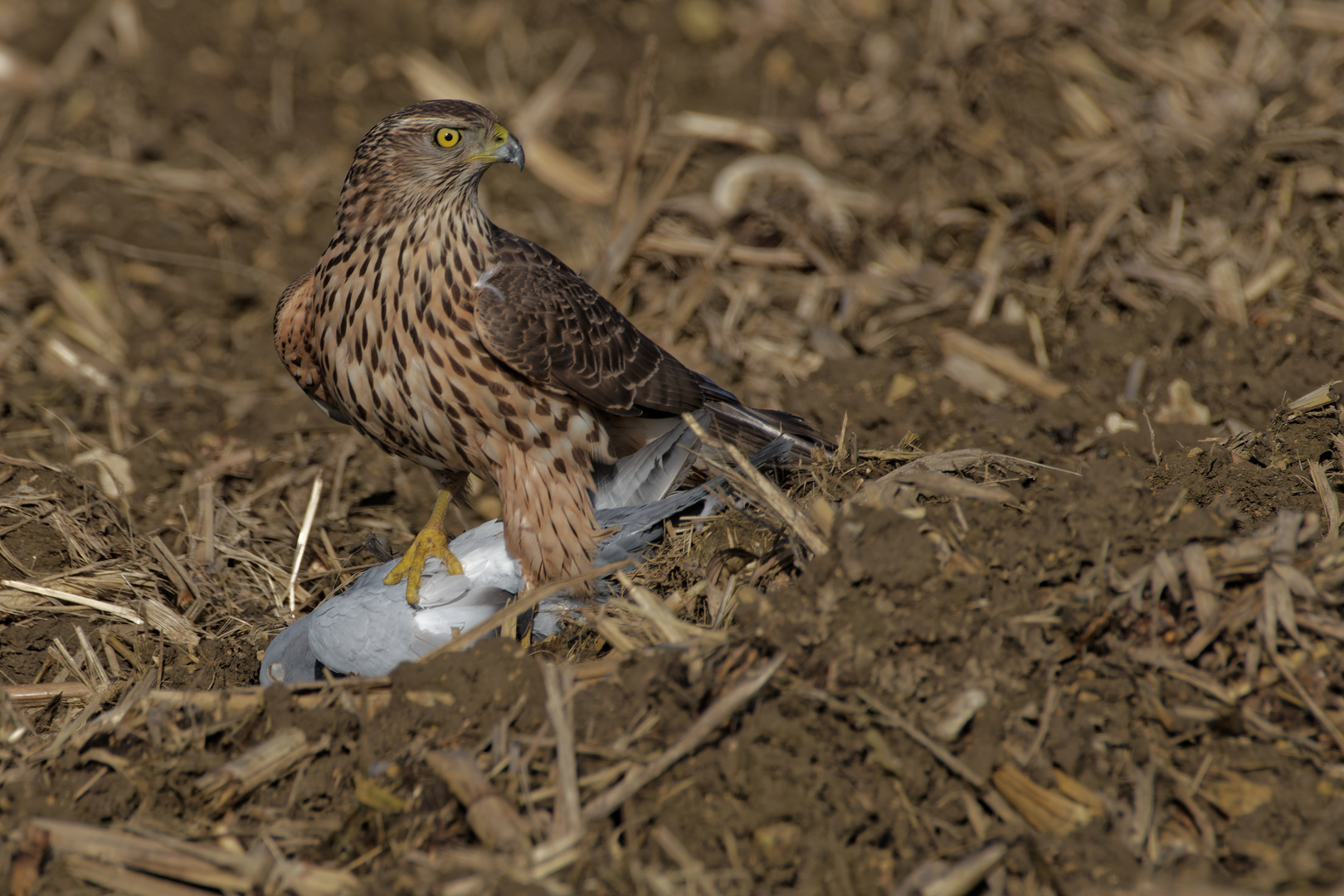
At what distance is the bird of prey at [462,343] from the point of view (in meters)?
4.06

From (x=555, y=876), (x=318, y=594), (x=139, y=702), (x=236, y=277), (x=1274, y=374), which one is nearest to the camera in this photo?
(x=555, y=876)

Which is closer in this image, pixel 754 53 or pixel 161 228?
pixel 161 228

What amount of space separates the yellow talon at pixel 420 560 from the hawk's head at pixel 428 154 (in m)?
1.23

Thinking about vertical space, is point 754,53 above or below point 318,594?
above

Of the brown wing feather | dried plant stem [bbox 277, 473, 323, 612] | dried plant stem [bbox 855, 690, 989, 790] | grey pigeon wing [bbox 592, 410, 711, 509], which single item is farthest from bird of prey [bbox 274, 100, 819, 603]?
dried plant stem [bbox 855, 690, 989, 790]

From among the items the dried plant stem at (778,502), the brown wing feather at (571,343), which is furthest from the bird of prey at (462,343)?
the dried plant stem at (778,502)

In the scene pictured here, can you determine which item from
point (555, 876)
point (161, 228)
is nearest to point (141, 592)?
point (555, 876)

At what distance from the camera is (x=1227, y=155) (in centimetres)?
658

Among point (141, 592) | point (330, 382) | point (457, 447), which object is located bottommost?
point (141, 592)

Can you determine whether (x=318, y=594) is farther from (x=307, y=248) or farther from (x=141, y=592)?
(x=307, y=248)

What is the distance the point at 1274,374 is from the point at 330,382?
4.08m

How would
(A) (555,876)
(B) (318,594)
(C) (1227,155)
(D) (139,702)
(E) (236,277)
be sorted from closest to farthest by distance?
(A) (555,876), (D) (139,702), (B) (318,594), (C) (1227,155), (E) (236,277)

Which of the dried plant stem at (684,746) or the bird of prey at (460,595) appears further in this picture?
→ the bird of prey at (460,595)

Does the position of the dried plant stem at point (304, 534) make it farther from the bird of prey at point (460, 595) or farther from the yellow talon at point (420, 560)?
the yellow talon at point (420, 560)
